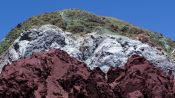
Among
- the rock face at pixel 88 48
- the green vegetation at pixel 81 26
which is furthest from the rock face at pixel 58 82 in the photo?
the green vegetation at pixel 81 26

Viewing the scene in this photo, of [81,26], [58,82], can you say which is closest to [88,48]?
[81,26]

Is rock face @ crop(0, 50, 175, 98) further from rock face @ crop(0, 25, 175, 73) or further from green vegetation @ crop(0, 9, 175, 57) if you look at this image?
green vegetation @ crop(0, 9, 175, 57)

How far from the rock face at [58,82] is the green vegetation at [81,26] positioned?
57844 millimetres

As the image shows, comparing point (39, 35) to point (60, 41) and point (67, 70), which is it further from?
point (67, 70)

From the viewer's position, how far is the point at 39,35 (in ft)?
218

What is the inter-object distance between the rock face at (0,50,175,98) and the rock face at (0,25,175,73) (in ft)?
135

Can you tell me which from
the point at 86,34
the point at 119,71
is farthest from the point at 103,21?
the point at 119,71

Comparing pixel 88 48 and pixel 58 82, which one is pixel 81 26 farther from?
pixel 58 82

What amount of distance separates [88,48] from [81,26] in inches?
555

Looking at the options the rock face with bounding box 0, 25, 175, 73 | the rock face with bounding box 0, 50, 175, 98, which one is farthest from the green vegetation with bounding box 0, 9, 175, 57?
the rock face with bounding box 0, 50, 175, 98

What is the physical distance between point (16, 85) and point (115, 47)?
1902 inches

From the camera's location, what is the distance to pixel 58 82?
17.6m

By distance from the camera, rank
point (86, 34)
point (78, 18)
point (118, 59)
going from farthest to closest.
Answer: point (78, 18) < point (86, 34) < point (118, 59)

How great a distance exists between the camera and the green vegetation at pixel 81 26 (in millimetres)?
80250
